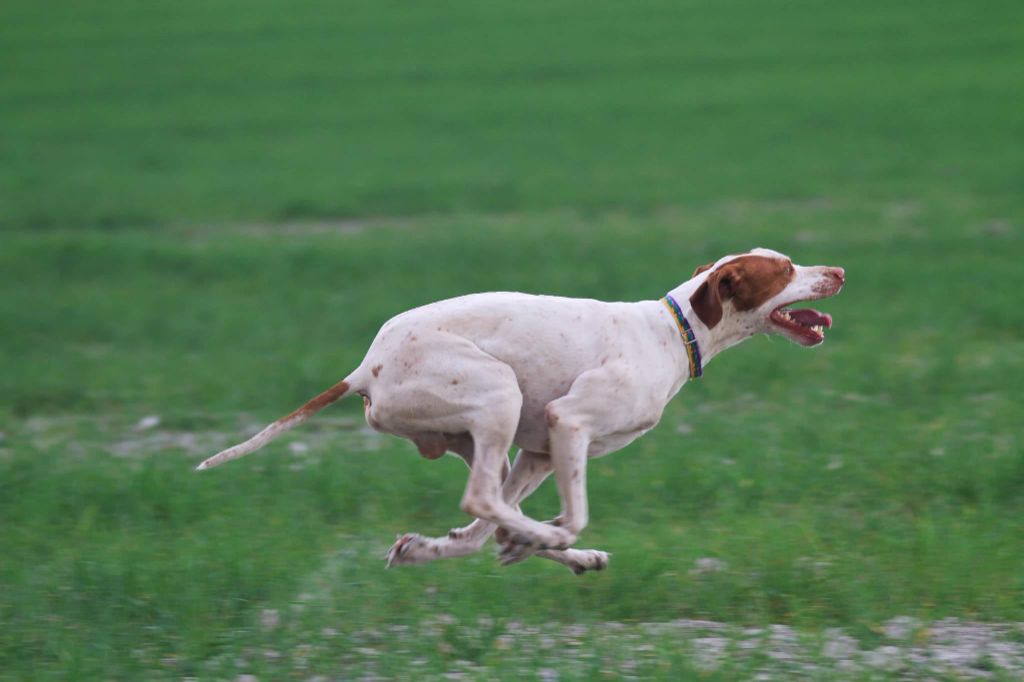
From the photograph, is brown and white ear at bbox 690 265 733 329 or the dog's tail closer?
the dog's tail

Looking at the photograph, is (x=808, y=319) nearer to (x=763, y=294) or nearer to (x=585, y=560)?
(x=763, y=294)

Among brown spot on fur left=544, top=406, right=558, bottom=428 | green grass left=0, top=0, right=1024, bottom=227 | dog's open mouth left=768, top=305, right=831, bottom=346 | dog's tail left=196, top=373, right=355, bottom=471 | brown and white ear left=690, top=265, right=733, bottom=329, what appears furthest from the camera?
green grass left=0, top=0, right=1024, bottom=227

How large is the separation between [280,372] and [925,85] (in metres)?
16.7

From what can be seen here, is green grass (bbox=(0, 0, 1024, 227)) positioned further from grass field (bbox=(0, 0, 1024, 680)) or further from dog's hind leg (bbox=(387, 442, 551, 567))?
dog's hind leg (bbox=(387, 442, 551, 567))

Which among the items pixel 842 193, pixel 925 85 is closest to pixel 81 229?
pixel 842 193

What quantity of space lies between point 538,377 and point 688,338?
61 cm

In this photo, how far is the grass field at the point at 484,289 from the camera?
5477 mm

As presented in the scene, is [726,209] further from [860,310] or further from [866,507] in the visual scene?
[866,507]

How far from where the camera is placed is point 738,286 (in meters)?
5.48

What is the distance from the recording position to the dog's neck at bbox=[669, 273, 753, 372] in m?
5.52

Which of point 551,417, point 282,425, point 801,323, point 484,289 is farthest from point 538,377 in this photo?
point 484,289

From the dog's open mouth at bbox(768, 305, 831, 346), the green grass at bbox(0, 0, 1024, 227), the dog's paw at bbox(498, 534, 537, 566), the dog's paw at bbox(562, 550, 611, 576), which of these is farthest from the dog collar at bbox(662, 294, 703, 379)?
the green grass at bbox(0, 0, 1024, 227)

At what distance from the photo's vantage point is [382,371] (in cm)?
530

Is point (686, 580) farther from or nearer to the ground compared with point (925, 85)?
nearer to the ground
